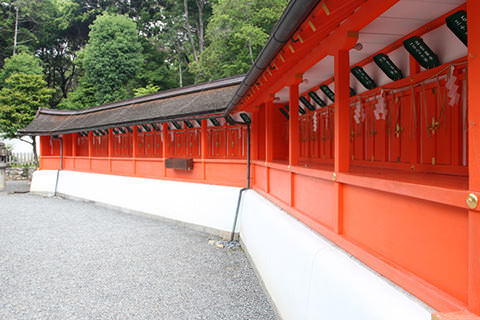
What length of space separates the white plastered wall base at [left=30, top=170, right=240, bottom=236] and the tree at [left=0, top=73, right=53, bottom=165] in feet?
23.2

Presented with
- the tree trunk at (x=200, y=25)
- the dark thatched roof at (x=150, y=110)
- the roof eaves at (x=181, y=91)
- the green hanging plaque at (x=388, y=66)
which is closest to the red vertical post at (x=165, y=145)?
the dark thatched roof at (x=150, y=110)

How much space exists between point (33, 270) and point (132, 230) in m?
3.33

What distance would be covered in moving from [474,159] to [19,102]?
1007 inches

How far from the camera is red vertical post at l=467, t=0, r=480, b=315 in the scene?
1.68 meters

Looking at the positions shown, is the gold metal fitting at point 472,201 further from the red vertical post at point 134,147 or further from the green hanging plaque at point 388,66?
the red vertical post at point 134,147

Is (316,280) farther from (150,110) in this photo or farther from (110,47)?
(110,47)

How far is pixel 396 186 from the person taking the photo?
7.84ft

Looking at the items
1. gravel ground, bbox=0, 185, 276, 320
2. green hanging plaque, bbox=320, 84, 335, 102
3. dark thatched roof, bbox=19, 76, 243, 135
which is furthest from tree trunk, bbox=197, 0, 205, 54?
green hanging plaque, bbox=320, 84, 335, 102

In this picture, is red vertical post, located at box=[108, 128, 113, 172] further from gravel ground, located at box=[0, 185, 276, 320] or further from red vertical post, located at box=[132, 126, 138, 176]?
gravel ground, located at box=[0, 185, 276, 320]

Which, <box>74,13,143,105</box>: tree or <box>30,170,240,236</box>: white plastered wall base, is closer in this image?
<box>30,170,240,236</box>: white plastered wall base

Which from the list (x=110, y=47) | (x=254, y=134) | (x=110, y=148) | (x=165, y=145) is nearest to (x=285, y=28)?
(x=254, y=134)

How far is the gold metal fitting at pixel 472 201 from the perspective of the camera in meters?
1.66

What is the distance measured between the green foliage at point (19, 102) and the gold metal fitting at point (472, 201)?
24807 millimetres

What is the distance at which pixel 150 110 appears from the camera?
12695mm
